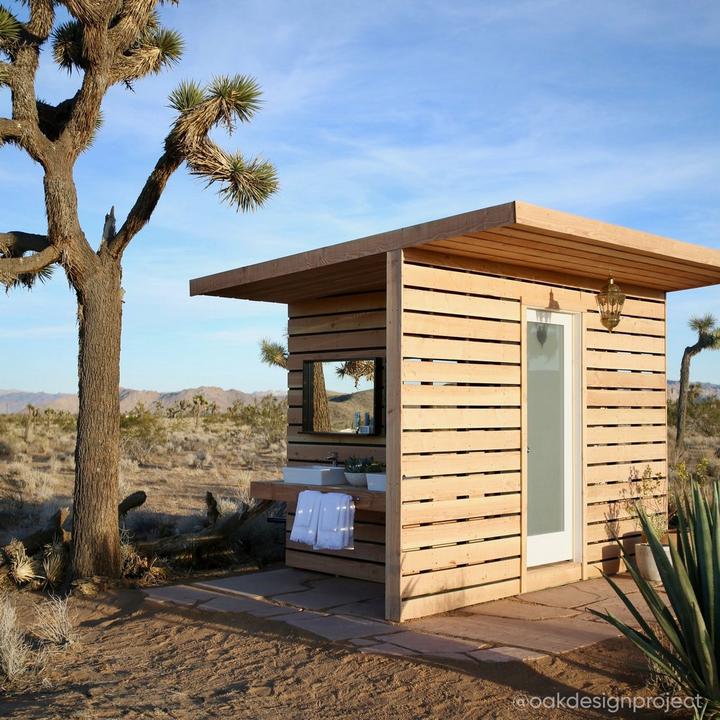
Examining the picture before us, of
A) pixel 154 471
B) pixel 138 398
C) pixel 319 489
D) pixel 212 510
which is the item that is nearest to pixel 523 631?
pixel 319 489

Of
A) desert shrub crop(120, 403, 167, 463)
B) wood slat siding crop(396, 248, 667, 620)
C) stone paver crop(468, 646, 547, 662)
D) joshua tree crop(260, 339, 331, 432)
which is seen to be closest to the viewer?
stone paver crop(468, 646, 547, 662)

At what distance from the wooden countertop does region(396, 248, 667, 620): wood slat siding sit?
1.78 feet

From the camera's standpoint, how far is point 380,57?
36.6ft

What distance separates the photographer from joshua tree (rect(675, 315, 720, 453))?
20734mm

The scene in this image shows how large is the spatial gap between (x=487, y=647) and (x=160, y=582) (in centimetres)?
407

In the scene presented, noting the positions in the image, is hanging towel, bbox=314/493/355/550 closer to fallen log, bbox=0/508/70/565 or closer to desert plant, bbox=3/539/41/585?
desert plant, bbox=3/539/41/585

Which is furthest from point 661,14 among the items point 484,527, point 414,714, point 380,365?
point 414,714

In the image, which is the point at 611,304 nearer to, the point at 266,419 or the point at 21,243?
the point at 21,243

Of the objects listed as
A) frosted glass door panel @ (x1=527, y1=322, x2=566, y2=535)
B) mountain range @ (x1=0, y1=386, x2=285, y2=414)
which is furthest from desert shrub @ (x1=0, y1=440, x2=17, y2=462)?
mountain range @ (x1=0, y1=386, x2=285, y2=414)

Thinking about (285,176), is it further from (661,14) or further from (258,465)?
(258,465)

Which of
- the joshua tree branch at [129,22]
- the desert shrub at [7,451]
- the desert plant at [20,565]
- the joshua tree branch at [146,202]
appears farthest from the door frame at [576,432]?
the desert shrub at [7,451]

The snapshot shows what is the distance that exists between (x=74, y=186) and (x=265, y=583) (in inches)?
171

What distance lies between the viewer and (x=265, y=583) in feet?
27.2

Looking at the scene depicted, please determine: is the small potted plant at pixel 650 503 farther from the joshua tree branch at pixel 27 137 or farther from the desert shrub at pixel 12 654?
the joshua tree branch at pixel 27 137
